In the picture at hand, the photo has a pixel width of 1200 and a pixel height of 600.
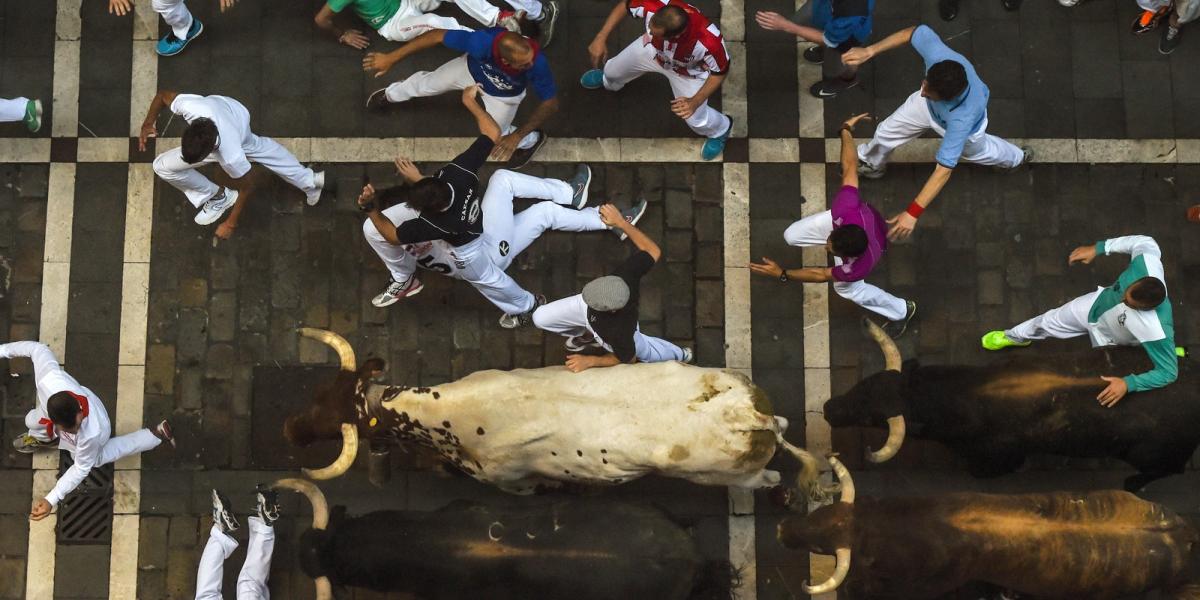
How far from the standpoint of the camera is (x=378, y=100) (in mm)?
9977

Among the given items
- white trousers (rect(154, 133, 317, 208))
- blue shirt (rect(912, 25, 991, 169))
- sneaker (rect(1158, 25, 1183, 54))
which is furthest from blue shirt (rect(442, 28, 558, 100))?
sneaker (rect(1158, 25, 1183, 54))

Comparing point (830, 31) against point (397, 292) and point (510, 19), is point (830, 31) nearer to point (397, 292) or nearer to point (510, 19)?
point (510, 19)

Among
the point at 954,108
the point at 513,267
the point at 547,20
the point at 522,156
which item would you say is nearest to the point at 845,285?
the point at 954,108

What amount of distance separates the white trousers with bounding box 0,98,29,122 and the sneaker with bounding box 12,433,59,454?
124 inches

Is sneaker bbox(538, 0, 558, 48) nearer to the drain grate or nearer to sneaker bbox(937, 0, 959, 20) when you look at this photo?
sneaker bbox(937, 0, 959, 20)

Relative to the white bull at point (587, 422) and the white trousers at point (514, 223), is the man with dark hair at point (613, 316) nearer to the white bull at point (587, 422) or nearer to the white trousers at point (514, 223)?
the white bull at point (587, 422)

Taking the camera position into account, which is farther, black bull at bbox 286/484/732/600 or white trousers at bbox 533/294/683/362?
white trousers at bbox 533/294/683/362

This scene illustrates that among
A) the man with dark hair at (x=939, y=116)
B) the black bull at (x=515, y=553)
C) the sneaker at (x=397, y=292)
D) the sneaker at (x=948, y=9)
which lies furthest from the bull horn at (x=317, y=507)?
the sneaker at (x=948, y=9)

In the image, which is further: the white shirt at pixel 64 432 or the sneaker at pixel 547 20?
the sneaker at pixel 547 20

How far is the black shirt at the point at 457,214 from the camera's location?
786 cm

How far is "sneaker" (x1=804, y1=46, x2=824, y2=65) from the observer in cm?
1011

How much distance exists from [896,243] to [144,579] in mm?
8249

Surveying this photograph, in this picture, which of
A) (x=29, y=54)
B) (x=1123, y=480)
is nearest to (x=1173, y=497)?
(x=1123, y=480)

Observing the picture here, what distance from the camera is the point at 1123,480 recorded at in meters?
9.59
